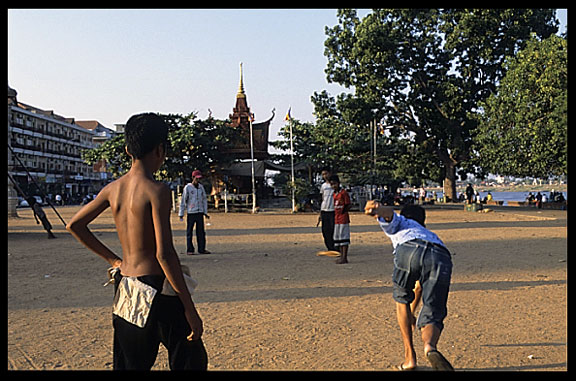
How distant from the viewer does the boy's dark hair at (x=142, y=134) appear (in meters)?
2.46

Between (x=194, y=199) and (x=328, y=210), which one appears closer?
(x=328, y=210)

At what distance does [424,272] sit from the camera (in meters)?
3.58

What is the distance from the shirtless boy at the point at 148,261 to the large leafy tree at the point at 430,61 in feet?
91.8

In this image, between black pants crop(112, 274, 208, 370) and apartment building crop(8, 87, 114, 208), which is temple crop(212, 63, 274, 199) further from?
apartment building crop(8, 87, 114, 208)

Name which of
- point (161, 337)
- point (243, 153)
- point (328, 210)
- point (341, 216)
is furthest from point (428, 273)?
point (243, 153)

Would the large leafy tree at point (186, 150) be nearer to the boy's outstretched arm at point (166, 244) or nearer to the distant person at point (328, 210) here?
the distant person at point (328, 210)

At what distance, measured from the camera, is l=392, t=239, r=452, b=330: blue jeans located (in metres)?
3.56

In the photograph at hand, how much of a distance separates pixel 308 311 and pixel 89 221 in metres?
3.43

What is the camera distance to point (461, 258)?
9.54 metres

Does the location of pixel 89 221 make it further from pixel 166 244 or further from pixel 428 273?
pixel 428 273

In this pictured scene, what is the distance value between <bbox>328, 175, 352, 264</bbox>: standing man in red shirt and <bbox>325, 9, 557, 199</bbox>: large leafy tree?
21569mm

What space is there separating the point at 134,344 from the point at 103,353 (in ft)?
6.85

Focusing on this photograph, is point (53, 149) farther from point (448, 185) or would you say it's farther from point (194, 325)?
point (194, 325)

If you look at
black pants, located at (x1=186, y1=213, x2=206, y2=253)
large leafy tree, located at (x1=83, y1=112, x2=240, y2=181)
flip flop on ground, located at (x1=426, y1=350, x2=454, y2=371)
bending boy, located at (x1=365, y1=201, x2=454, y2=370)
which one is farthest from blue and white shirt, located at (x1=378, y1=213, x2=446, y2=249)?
large leafy tree, located at (x1=83, y1=112, x2=240, y2=181)
